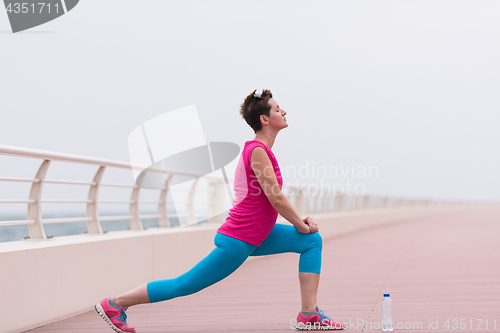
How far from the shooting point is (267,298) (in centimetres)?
686

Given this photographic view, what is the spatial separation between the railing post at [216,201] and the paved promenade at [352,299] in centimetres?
97

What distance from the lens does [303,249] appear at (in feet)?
15.5

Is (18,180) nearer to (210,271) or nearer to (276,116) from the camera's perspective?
(210,271)

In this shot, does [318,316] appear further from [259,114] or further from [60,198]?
[60,198]

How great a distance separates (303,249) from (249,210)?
0.51m

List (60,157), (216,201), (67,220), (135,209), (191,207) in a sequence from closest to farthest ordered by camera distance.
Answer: (60,157) < (67,220) < (135,209) < (191,207) < (216,201)

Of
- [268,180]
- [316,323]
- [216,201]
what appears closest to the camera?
[268,180]

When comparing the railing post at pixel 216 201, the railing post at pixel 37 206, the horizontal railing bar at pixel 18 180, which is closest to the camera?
the horizontal railing bar at pixel 18 180

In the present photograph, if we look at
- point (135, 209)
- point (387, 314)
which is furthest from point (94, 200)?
point (387, 314)

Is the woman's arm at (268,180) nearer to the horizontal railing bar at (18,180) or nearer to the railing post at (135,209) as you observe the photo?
the horizontal railing bar at (18,180)

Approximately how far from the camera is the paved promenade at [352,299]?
511cm

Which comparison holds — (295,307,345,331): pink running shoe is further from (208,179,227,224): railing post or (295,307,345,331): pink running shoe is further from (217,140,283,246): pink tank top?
(208,179,227,224): railing post

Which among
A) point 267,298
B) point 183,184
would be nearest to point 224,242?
point 267,298

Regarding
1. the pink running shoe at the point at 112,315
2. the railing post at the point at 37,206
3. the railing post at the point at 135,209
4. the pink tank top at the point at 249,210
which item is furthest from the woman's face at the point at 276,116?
the railing post at the point at 135,209
